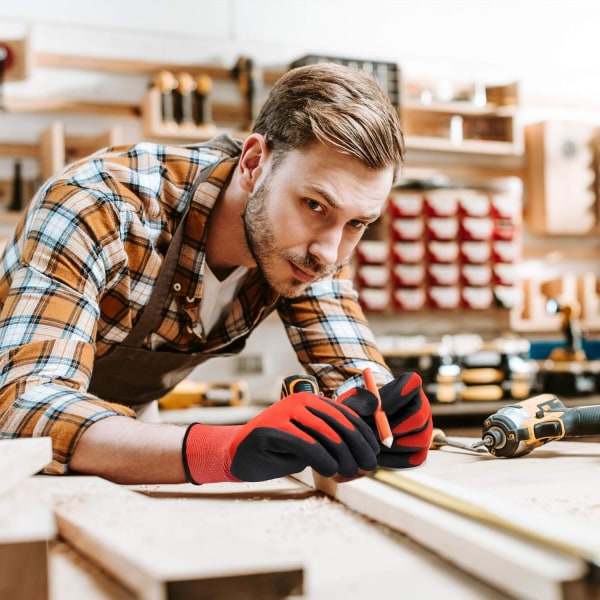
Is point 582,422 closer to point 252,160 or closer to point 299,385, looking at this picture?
point 299,385

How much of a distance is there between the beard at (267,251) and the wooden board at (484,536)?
17.1 inches

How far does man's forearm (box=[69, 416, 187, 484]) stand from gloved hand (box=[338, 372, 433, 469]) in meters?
0.24

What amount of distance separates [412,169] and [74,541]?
3.38 metres

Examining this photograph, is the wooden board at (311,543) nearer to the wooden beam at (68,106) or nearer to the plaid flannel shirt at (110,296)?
the plaid flannel shirt at (110,296)

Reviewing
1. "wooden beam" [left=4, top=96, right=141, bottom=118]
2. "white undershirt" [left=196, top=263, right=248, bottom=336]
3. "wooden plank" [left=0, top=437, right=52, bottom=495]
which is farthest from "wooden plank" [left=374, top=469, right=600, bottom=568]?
"wooden beam" [left=4, top=96, right=141, bottom=118]

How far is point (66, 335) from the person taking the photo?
112 centimetres

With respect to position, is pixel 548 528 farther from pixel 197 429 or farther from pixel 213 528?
pixel 197 429

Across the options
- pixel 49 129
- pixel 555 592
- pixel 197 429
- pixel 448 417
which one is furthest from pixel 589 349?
pixel 555 592

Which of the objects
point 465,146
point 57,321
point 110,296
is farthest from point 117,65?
point 57,321

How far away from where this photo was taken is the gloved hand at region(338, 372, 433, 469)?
Result: 3.36 ft

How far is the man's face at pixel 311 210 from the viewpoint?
124cm

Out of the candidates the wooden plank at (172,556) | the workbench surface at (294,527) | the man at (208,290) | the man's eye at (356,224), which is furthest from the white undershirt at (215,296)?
the wooden plank at (172,556)

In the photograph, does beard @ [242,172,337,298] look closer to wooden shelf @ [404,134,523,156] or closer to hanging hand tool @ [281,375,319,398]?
hanging hand tool @ [281,375,319,398]

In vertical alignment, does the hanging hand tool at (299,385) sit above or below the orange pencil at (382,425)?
above
